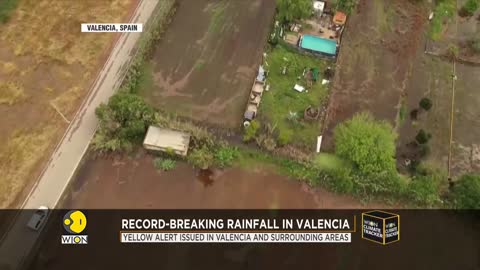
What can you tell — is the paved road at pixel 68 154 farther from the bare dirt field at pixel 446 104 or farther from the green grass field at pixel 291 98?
the bare dirt field at pixel 446 104

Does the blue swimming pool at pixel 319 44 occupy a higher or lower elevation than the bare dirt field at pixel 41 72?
higher

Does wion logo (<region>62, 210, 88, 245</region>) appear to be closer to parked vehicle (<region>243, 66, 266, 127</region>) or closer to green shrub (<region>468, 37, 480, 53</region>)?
parked vehicle (<region>243, 66, 266, 127</region>)

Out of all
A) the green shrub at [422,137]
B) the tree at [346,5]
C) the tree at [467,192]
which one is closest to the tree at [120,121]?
the tree at [346,5]

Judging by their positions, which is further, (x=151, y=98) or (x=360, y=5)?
(x=360, y=5)

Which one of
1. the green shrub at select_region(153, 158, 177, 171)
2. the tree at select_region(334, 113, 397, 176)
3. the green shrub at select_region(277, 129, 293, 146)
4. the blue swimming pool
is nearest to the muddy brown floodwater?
the green shrub at select_region(153, 158, 177, 171)

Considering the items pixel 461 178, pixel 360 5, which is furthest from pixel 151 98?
pixel 461 178

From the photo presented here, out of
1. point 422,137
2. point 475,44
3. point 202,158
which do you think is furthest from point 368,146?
point 475,44

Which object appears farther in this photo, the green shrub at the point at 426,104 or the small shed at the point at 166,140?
the green shrub at the point at 426,104

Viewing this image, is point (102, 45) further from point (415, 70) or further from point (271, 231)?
point (415, 70)
